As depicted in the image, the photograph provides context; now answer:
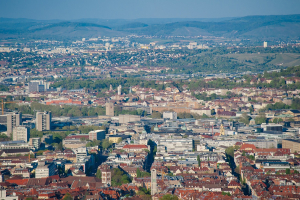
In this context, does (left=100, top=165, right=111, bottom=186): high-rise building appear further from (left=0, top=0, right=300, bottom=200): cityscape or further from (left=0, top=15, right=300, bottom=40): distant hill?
(left=0, top=15, right=300, bottom=40): distant hill

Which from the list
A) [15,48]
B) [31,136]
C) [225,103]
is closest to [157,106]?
[225,103]

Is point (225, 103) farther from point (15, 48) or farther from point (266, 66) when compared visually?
point (15, 48)

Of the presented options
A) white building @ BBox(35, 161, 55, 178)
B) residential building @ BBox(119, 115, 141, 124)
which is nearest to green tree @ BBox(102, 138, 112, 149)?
white building @ BBox(35, 161, 55, 178)

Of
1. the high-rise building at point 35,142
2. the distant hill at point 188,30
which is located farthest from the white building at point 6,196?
the distant hill at point 188,30

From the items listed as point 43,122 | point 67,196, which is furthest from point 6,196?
point 43,122

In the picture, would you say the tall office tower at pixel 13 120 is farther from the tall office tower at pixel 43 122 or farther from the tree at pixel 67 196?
the tree at pixel 67 196

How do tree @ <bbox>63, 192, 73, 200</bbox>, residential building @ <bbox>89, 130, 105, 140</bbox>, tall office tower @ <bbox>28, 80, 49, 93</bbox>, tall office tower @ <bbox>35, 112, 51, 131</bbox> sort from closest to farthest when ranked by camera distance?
tree @ <bbox>63, 192, 73, 200</bbox>, residential building @ <bbox>89, 130, 105, 140</bbox>, tall office tower @ <bbox>35, 112, 51, 131</bbox>, tall office tower @ <bbox>28, 80, 49, 93</bbox>
